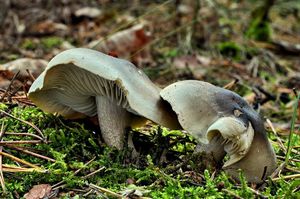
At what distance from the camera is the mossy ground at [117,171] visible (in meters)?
1.92

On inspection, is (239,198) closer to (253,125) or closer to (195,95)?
(253,125)

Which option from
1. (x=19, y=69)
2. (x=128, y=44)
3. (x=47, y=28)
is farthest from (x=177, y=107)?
(x=47, y=28)

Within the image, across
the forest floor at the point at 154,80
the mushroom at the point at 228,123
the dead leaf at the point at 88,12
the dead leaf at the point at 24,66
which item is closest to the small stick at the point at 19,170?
the forest floor at the point at 154,80

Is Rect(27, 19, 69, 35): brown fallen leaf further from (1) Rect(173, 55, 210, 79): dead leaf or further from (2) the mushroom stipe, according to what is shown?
(2) the mushroom stipe

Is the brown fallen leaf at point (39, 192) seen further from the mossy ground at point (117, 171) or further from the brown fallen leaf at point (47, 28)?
the brown fallen leaf at point (47, 28)

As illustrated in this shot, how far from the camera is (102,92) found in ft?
7.28

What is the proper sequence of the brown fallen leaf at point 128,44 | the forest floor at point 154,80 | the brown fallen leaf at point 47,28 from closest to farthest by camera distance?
1. the forest floor at point 154,80
2. the brown fallen leaf at point 128,44
3. the brown fallen leaf at point 47,28

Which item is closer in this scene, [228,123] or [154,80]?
[228,123]

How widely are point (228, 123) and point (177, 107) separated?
0.24m

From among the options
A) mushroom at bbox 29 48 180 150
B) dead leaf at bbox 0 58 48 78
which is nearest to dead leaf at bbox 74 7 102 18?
dead leaf at bbox 0 58 48 78

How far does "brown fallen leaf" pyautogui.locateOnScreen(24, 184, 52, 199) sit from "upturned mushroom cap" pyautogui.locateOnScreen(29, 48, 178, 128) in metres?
0.47

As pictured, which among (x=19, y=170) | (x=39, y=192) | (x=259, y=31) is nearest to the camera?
(x=39, y=192)

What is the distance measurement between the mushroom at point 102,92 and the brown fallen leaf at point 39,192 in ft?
1.53

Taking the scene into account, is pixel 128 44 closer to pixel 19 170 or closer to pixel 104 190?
pixel 19 170
